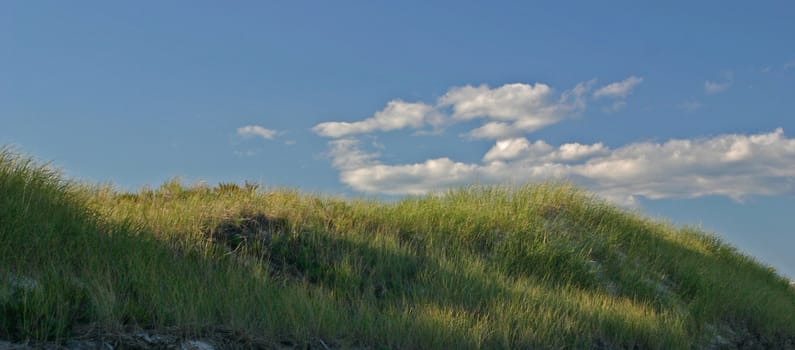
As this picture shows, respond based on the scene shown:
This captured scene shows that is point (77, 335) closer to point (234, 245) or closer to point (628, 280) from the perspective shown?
point (234, 245)

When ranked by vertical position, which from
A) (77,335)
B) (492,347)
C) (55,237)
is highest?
(55,237)

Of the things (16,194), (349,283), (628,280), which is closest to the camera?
(16,194)

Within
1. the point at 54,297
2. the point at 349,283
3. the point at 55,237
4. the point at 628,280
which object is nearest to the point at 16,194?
the point at 55,237

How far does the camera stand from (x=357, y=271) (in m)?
9.30

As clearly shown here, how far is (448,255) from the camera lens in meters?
10.8

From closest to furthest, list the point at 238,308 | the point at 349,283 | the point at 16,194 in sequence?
the point at 238,308 → the point at 16,194 → the point at 349,283

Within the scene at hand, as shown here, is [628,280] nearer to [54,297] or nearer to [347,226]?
[347,226]

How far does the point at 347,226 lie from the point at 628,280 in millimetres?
4853

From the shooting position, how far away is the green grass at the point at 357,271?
6664mm

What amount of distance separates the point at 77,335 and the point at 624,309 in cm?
716

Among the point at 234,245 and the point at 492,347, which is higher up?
the point at 234,245

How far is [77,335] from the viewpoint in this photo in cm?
570

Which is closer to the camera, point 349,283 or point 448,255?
point 349,283

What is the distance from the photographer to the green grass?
6664mm
